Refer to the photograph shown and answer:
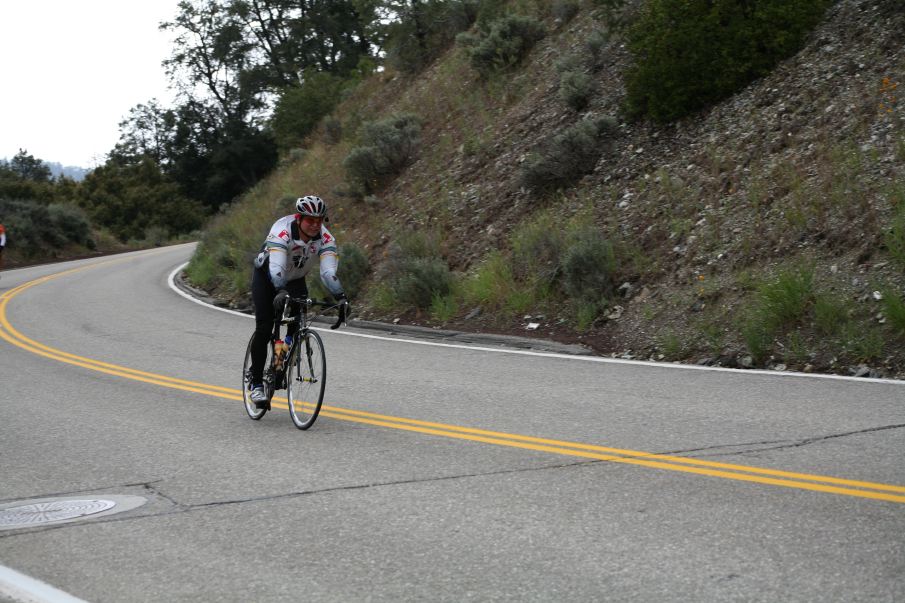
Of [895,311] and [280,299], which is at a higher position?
[280,299]

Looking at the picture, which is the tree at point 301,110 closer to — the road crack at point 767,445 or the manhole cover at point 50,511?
the manhole cover at point 50,511

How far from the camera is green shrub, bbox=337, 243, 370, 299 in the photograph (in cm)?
1939

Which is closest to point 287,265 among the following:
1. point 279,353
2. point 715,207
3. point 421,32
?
point 279,353

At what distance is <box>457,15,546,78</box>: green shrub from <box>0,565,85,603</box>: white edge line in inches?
835

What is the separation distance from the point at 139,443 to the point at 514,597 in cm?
508

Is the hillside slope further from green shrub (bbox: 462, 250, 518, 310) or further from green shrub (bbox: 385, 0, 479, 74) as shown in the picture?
green shrub (bbox: 385, 0, 479, 74)

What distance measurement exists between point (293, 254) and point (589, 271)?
21.3 feet

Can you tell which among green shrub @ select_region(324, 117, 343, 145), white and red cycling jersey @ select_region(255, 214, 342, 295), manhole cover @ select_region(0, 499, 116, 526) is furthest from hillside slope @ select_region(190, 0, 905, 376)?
green shrub @ select_region(324, 117, 343, 145)

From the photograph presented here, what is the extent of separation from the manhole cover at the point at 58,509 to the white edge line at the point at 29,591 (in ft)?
3.64

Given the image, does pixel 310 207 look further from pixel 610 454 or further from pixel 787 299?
pixel 787 299

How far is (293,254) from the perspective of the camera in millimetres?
9062

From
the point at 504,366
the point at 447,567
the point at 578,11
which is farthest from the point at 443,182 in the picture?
the point at 447,567

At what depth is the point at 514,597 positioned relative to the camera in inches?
179

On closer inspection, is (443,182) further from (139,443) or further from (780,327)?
(139,443)
